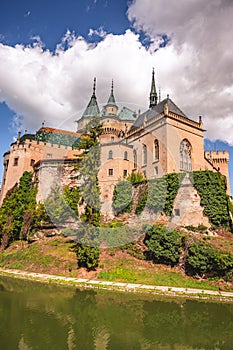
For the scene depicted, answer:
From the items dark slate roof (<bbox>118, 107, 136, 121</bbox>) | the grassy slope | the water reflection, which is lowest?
the water reflection

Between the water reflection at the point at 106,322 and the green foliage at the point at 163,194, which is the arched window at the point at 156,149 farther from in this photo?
the water reflection at the point at 106,322

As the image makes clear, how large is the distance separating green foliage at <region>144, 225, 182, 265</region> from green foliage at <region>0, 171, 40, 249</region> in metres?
14.5

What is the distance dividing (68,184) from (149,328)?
86.4ft

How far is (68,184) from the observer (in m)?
35.9

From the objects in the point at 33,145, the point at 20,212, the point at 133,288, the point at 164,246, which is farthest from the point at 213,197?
the point at 33,145

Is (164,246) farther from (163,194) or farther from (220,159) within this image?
(220,159)

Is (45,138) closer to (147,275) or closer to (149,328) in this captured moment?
(147,275)

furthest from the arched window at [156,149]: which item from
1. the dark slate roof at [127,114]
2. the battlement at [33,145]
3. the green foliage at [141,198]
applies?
the dark slate roof at [127,114]

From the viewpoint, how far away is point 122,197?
1244 inches

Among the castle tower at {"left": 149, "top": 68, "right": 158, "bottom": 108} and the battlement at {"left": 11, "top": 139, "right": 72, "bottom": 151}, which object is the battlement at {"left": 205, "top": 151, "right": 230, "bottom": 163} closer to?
the castle tower at {"left": 149, "top": 68, "right": 158, "bottom": 108}

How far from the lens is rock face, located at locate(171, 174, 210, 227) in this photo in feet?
84.5

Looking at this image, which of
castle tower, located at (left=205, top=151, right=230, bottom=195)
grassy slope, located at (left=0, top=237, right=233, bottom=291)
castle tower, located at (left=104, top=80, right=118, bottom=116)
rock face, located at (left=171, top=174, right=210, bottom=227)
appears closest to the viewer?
grassy slope, located at (left=0, top=237, right=233, bottom=291)

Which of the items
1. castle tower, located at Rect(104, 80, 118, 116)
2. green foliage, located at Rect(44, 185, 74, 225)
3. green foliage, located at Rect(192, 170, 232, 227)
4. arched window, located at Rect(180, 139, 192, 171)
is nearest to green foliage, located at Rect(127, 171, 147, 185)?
arched window, located at Rect(180, 139, 192, 171)

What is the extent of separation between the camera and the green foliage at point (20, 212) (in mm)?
30422
